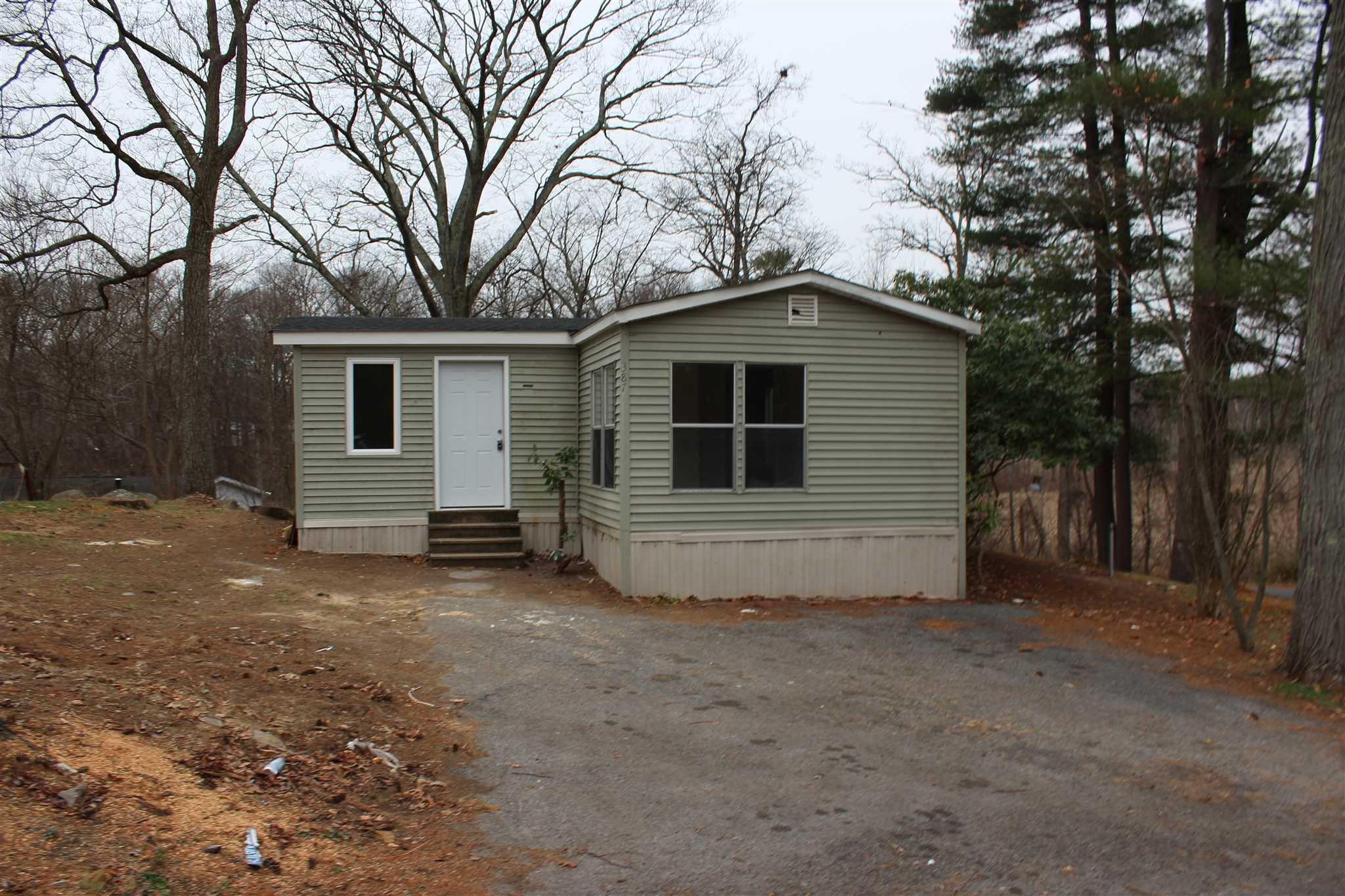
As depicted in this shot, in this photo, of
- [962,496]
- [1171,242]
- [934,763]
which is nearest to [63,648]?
[934,763]

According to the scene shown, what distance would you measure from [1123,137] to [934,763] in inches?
542

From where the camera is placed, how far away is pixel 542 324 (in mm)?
12773

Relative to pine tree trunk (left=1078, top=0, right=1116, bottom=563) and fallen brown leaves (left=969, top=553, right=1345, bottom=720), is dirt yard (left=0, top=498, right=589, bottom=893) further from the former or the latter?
pine tree trunk (left=1078, top=0, right=1116, bottom=563)

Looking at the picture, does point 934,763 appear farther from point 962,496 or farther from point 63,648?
point 962,496

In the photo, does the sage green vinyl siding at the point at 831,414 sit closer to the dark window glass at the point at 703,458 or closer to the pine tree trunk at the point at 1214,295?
the dark window glass at the point at 703,458

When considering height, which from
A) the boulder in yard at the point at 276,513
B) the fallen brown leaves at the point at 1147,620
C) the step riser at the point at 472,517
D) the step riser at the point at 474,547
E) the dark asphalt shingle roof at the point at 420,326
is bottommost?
the fallen brown leaves at the point at 1147,620

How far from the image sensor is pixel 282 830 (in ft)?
13.0

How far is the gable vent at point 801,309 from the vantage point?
34.7 feet

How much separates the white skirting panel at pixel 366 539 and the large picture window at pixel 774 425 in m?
4.44

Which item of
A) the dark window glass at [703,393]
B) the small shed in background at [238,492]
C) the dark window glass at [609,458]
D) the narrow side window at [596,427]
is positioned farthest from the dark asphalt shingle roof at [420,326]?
the small shed in background at [238,492]

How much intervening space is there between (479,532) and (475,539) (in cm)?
19

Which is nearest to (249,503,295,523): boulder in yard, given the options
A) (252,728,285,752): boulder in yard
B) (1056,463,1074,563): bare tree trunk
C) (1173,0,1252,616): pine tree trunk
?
(252,728,285,752): boulder in yard

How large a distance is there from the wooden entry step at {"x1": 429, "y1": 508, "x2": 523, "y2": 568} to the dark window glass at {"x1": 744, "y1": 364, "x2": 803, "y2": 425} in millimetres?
3555

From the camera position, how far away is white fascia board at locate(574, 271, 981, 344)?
1012cm
